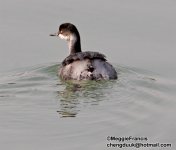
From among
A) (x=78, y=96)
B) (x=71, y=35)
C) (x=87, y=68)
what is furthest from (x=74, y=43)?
(x=78, y=96)

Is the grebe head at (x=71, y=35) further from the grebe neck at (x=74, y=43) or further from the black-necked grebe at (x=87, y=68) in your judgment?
the black-necked grebe at (x=87, y=68)

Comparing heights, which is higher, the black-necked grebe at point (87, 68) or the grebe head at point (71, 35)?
the grebe head at point (71, 35)

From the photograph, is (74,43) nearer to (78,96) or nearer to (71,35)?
(71,35)

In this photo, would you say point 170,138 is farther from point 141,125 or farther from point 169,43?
point 169,43

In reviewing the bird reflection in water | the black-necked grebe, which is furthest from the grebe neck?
the bird reflection in water

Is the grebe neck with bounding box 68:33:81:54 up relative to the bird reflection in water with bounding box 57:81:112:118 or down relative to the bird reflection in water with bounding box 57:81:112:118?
up

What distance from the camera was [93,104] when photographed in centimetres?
1392

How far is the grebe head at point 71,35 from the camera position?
17.8 meters

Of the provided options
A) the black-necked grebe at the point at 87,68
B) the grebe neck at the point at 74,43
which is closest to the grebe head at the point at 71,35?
the grebe neck at the point at 74,43

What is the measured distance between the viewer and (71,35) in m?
18.0

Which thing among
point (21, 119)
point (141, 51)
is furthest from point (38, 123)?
point (141, 51)

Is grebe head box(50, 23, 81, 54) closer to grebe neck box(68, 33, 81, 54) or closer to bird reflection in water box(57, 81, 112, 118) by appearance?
grebe neck box(68, 33, 81, 54)

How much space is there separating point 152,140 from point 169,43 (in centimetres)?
605

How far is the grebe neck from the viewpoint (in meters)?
17.9
